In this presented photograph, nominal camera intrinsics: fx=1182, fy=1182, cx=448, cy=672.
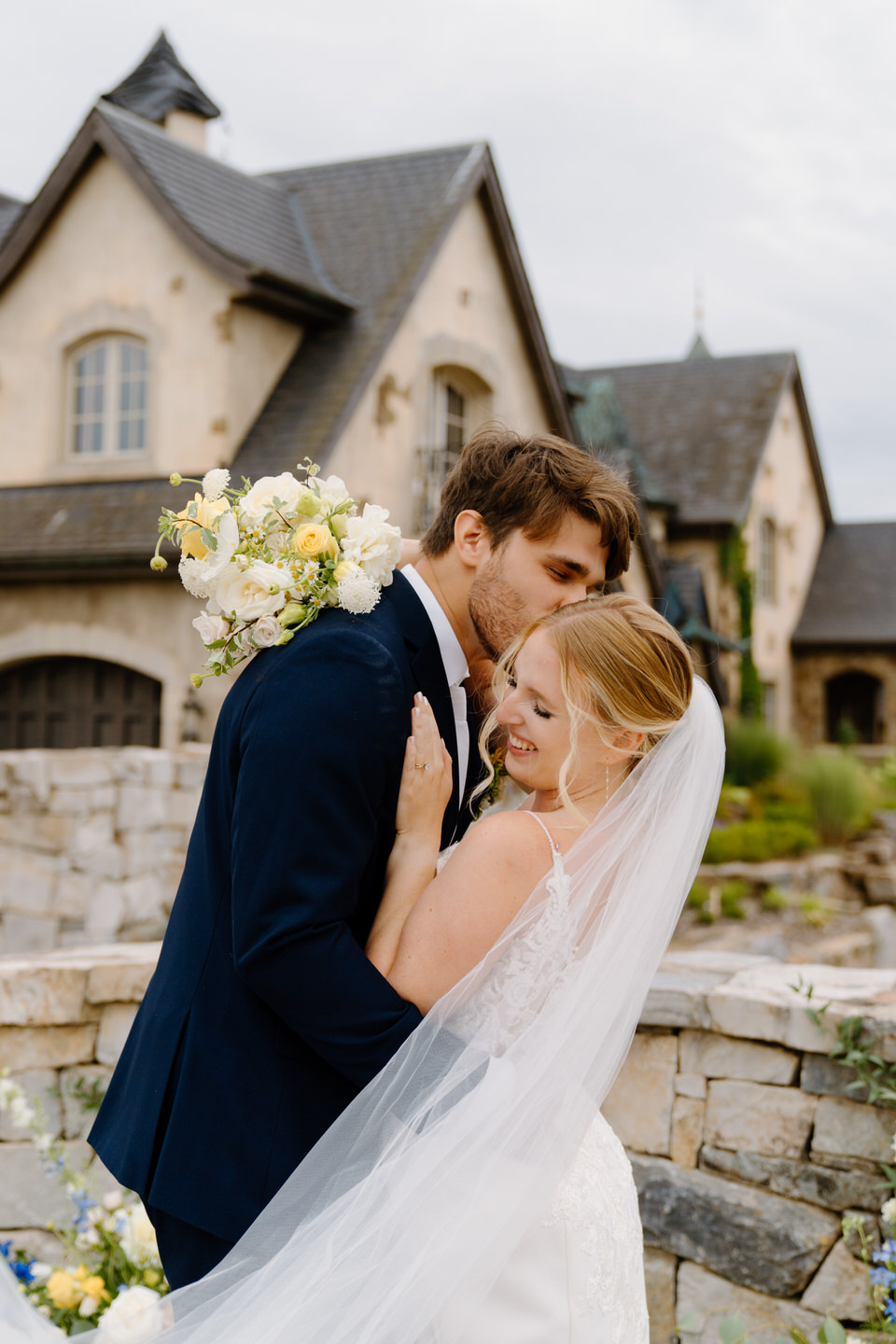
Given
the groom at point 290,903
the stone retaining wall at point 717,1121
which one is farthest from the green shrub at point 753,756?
the groom at point 290,903

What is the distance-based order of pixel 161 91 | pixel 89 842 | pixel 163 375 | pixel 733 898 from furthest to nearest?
pixel 161 91
pixel 733 898
pixel 163 375
pixel 89 842

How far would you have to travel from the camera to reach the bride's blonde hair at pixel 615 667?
2268mm

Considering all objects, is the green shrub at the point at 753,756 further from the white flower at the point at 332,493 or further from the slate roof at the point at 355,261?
the white flower at the point at 332,493

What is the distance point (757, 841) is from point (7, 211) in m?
12.5

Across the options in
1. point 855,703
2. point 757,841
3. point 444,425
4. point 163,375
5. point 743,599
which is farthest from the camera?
point 855,703

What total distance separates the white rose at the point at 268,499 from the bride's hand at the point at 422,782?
470 millimetres

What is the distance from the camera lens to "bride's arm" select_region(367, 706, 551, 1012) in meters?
2.09

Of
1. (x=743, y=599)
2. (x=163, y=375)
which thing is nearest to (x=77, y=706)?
(x=163, y=375)

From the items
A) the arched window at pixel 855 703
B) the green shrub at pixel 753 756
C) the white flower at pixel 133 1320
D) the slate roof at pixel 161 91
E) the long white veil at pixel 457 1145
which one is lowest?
the white flower at pixel 133 1320

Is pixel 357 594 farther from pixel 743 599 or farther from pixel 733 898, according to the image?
pixel 743 599

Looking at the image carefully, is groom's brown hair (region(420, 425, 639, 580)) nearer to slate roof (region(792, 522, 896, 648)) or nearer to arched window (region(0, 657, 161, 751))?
arched window (region(0, 657, 161, 751))

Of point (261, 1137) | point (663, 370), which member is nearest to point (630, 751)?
point (261, 1137)

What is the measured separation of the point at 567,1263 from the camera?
213 cm

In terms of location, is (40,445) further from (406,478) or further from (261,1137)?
(261,1137)
